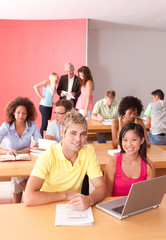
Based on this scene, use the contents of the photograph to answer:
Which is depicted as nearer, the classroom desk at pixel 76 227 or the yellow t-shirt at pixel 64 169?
the classroom desk at pixel 76 227

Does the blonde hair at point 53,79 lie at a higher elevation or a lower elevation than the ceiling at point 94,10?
lower

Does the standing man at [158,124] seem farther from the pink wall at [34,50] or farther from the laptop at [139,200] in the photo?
the pink wall at [34,50]

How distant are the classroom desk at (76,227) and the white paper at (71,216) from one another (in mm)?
24

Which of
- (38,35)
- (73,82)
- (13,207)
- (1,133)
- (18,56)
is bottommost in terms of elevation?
(13,207)

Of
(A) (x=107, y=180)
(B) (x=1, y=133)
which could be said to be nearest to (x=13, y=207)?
(A) (x=107, y=180)

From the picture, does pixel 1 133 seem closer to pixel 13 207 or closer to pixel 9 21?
pixel 13 207

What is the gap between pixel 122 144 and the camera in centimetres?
223

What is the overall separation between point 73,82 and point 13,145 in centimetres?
295

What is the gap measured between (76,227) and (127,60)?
24.0ft

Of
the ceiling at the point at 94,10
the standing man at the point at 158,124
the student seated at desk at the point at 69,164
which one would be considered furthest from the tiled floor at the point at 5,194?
the ceiling at the point at 94,10

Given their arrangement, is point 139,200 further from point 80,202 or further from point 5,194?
point 5,194

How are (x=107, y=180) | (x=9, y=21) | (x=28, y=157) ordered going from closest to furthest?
(x=107, y=180) → (x=28, y=157) → (x=9, y=21)

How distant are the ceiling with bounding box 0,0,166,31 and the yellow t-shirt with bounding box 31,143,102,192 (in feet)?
15.3

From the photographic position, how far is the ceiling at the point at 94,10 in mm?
5836
